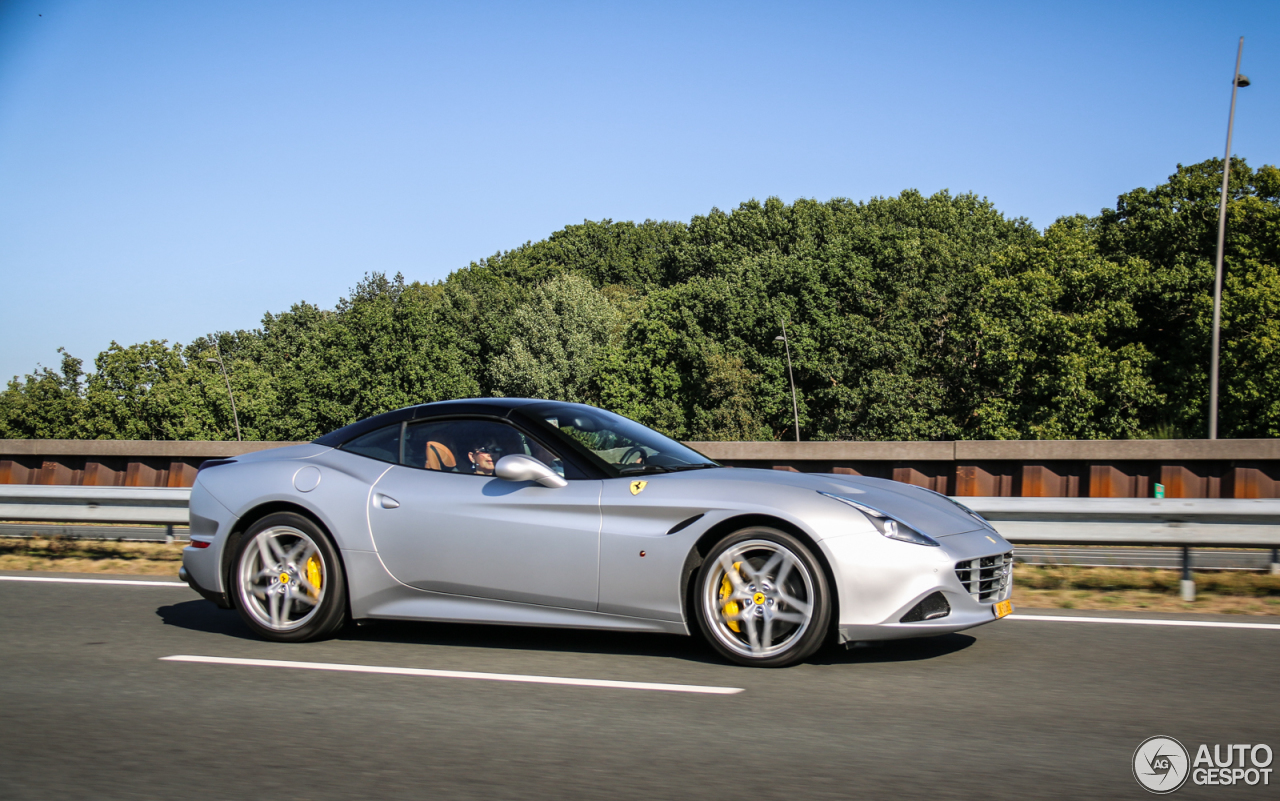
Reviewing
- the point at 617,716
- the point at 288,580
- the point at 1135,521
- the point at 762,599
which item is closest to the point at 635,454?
the point at 762,599

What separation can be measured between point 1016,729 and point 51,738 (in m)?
3.62

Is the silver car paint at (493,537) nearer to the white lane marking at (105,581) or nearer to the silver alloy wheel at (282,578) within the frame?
the silver alloy wheel at (282,578)

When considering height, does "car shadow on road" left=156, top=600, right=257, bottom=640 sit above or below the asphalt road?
below

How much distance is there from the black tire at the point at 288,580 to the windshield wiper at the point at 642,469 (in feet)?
5.45

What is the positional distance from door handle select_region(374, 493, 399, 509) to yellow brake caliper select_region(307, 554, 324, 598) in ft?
1.65

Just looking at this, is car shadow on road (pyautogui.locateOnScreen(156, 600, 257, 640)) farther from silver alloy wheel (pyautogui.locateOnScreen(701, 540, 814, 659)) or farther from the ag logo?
the ag logo

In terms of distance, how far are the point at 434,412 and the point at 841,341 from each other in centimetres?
5135

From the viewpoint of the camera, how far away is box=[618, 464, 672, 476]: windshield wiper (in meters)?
5.72

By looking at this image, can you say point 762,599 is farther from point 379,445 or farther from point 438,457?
point 379,445

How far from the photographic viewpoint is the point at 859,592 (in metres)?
5.00

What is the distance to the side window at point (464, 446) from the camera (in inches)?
235

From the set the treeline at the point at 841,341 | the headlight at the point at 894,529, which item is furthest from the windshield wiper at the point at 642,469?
the treeline at the point at 841,341

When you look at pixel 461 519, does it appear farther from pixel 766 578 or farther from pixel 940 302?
pixel 940 302

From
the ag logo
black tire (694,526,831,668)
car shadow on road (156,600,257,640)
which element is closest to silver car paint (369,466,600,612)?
black tire (694,526,831,668)
